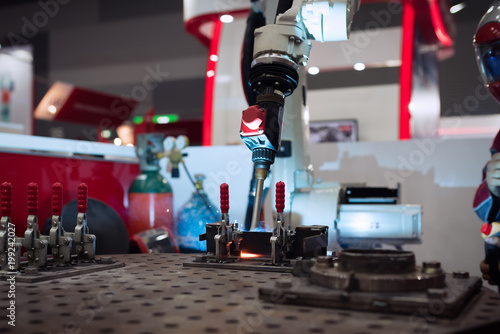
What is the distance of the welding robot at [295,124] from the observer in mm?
1136

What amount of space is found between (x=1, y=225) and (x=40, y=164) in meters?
0.66

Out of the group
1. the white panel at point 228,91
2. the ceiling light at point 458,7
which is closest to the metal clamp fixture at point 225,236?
the white panel at point 228,91

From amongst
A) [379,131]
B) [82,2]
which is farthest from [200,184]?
[82,2]

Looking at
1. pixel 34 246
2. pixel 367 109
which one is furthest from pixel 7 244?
pixel 367 109

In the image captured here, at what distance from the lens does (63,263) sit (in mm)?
1056

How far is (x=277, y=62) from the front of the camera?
1135 millimetres

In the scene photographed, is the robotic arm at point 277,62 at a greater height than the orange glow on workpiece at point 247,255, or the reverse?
the robotic arm at point 277,62

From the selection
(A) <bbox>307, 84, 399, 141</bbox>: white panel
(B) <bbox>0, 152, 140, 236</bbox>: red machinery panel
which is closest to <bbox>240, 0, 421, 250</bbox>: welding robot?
(B) <bbox>0, 152, 140, 236</bbox>: red machinery panel

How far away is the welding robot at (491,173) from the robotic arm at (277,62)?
0.43m

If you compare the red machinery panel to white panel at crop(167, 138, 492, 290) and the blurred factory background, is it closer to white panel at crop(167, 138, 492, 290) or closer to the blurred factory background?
white panel at crop(167, 138, 492, 290)

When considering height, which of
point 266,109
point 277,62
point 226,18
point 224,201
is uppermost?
point 226,18

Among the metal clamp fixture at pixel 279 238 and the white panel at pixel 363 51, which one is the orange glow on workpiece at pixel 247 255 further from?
the white panel at pixel 363 51

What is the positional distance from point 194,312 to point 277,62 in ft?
2.18

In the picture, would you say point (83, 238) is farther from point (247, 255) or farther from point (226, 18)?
point (226, 18)
